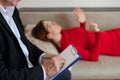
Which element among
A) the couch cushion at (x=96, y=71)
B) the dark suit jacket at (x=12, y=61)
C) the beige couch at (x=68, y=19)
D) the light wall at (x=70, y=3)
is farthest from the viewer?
the light wall at (x=70, y=3)

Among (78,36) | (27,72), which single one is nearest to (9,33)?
(27,72)

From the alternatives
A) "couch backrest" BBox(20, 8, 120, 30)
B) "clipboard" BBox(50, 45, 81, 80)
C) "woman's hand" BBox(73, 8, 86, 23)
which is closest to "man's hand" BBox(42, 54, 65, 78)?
"clipboard" BBox(50, 45, 81, 80)

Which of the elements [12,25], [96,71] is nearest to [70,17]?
[96,71]

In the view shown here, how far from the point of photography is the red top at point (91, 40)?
2367mm

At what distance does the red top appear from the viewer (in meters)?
2.37

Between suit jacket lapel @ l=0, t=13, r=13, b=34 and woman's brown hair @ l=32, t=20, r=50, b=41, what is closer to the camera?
suit jacket lapel @ l=0, t=13, r=13, b=34

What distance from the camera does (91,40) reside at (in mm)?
2430

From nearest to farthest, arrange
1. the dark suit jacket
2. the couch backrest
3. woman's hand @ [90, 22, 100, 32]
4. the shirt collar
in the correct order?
the dark suit jacket < the shirt collar < woman's hand @ [90, 22, 100, 32] < the couch backrest

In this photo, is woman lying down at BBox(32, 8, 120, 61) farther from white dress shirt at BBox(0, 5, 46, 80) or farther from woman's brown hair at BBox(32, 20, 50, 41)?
white dress shirt at BBox(0, 5, 46, 80)

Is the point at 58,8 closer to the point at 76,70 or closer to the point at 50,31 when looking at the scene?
the point at 50,31

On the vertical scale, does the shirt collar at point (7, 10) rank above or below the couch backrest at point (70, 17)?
above

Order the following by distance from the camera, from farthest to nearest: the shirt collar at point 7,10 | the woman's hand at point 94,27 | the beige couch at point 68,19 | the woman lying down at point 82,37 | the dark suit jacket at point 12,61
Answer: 1. the woman's hand at point 94,27
2. the woman lying down at point 82,37
3. the beige couch at point 68,19
4. the shirt collar at point 7,10
5. the dark suit jacket at point 12,61

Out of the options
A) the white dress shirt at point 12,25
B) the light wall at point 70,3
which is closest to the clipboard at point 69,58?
the white dress shirt at point 12,25

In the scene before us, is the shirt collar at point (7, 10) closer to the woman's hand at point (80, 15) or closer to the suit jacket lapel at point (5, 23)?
the suit jacket lapel at point (5, 23)
